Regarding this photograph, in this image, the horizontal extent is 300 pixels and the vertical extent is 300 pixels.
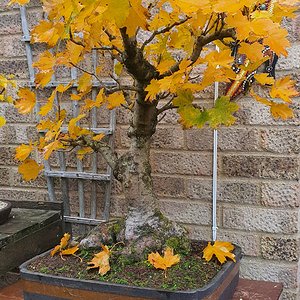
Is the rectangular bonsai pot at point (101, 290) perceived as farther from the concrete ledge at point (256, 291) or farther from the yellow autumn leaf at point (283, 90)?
the yellow autumn leaf at point (283, 90)

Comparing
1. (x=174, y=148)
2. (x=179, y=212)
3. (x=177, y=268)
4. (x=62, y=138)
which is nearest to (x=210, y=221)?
(x=179, y=212)

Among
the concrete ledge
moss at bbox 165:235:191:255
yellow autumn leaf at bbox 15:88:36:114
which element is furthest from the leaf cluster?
the concrete ledge

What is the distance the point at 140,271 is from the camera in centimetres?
109

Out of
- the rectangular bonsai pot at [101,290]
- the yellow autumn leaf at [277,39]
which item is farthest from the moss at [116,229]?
the yellow autumn leaf at [277,39]

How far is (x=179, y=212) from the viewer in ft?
5.56

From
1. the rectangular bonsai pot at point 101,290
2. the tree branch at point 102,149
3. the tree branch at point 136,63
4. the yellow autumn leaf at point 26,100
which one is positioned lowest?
the rectangular bonsai pot at point 101,290

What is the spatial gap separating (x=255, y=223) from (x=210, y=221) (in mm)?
166

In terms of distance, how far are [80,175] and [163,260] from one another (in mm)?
808

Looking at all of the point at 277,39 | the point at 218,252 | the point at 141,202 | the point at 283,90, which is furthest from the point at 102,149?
the point at 277,39

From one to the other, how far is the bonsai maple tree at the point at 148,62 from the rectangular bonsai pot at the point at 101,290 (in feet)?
0.60

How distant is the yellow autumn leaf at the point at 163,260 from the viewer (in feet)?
3.52

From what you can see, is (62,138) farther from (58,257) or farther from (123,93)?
(58,257)

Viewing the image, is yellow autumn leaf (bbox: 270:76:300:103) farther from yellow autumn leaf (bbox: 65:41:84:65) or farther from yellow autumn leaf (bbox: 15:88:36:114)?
yellow autumn leaf (bbox: 15:88:36:114)

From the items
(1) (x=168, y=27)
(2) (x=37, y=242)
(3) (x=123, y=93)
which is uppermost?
(1) (x=168, y=27)
